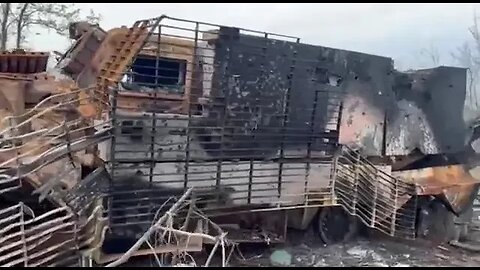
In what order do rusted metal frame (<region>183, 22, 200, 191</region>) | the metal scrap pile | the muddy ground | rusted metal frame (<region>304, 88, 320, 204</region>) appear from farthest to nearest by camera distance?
1. rusted metal frame (<region>304, 88, 320, 204</region>)
2. the muddy ground
3. rusted metal frame (<region>183, 22, 200, 191</region>)
4. the metal scrap pile

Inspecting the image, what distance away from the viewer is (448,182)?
11047mm

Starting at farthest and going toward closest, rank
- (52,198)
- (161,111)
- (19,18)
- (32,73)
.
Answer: (19,18) → (32,73) → (161,111) → (52,198)

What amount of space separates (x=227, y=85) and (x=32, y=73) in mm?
3167

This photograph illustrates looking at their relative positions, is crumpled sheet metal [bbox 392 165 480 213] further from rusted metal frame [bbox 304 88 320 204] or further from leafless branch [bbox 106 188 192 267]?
leafless branch [bbox 106 188 192 267]

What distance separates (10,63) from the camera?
971 cm

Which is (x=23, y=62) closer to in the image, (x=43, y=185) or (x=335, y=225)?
(x=43, y=185)

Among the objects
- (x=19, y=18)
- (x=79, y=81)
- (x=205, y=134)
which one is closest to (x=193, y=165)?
(x=205, y=134)

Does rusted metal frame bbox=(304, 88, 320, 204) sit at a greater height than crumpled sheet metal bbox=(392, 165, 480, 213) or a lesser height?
greater

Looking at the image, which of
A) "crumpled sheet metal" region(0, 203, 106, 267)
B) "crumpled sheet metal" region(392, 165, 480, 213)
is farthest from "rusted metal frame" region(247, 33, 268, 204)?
"crumpled sheet metal" region(392, 165, 480, 213)

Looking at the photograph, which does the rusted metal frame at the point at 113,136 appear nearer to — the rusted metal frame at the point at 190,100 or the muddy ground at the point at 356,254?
the rusted metal frame at the point at 190,100

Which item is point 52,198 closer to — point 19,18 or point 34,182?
point 34,182

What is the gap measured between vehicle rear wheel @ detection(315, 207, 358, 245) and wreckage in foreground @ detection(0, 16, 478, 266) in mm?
24

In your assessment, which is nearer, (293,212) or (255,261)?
(255,261)

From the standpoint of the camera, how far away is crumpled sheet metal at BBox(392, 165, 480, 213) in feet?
35.5
